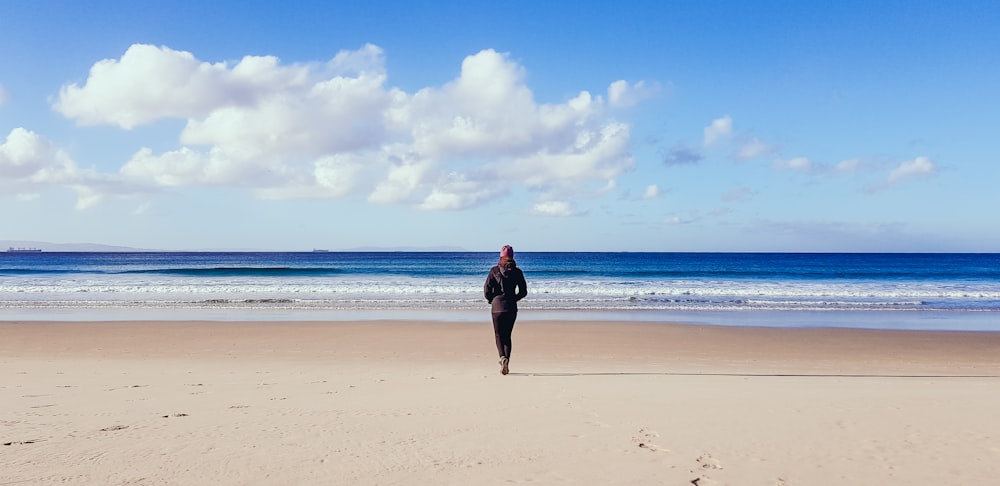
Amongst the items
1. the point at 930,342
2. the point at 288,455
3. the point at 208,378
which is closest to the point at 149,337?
the point at 208,378

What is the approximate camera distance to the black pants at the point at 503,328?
27.5 ft

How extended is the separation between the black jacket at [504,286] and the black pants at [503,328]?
0.07 metres

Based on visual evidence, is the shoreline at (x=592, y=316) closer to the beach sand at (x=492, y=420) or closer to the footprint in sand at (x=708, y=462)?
the beach sand at (x=492, y=420)

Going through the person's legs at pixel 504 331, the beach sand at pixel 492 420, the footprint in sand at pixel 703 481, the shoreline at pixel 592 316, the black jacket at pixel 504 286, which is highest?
the black jacket at pixel 504 286

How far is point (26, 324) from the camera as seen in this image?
1584 centimetres

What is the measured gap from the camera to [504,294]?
8375mm

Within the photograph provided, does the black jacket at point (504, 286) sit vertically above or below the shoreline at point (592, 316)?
above

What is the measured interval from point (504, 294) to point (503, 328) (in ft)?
1.47

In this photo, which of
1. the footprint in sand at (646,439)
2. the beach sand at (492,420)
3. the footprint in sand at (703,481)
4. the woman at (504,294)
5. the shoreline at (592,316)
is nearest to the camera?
the footprint in sand at (703,481)

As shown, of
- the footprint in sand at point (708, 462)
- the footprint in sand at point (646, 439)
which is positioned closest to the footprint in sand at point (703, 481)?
the footprint in sand at point (708, 462)

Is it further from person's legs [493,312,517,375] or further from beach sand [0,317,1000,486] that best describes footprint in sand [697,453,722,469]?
person's legs [493,312,517,375]

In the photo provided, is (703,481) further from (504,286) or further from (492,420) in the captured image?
(504,286)

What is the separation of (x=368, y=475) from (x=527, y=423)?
1.70 meters

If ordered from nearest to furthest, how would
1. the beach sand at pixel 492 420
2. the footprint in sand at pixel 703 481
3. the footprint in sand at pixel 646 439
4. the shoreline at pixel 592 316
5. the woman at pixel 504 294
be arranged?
the footprint in sand at pixel 703 481
the beach sand at pixel 492 420
the footprint in sand at pixel 646 439
the woman at pixel 504 294
the shoreline at pixel 592 316
